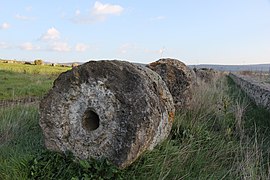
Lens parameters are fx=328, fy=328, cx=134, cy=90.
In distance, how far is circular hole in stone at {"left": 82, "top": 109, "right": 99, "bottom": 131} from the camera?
3785mm

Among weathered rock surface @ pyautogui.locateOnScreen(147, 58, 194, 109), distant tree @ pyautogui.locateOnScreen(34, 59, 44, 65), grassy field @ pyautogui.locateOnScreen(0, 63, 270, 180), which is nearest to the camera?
grassy field @ pyautogui.locateOnScreen(0, 63, 270, 180)

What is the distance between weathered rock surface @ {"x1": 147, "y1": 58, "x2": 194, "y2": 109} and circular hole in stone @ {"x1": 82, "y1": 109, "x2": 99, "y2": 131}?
227cm

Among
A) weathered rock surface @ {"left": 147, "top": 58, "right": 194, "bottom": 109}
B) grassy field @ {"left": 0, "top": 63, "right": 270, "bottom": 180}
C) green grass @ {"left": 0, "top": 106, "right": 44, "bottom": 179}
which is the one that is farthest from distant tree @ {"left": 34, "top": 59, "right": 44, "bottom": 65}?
weathered rock surface @ {"left": 147, "top": 58, "right": 194, "bottom": 109}

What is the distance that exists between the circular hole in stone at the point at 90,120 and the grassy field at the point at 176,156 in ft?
1.31

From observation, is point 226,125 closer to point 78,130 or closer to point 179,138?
point 179,138

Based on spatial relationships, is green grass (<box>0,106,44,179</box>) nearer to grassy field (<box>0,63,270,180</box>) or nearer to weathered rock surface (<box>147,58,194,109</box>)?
grassy field (<box>0,63,270,180</box>)

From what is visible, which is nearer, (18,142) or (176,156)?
(176,156)

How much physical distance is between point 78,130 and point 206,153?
167cm

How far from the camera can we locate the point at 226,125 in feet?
17.5

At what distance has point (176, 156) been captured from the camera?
391cm

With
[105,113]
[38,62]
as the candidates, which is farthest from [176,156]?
[38,62]

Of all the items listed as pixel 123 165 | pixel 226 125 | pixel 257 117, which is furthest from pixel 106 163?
pixel 257 117

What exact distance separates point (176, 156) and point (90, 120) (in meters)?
1.11

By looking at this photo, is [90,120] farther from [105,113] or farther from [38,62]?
[38,62]
